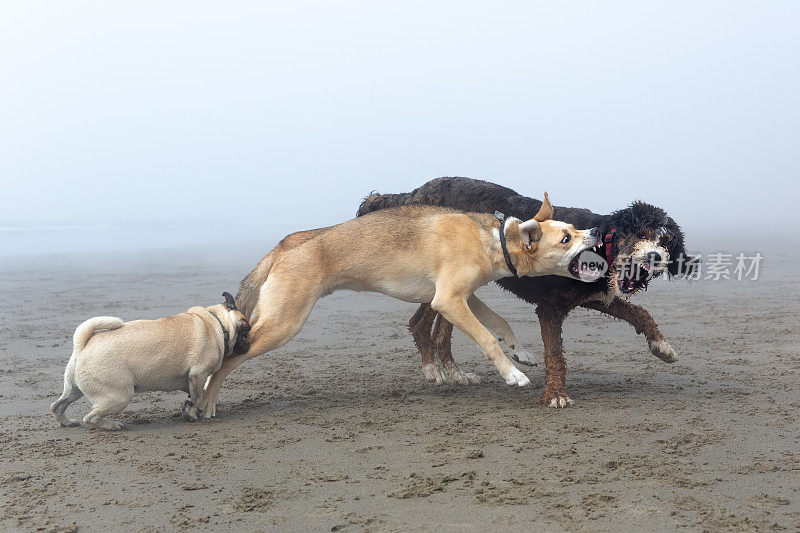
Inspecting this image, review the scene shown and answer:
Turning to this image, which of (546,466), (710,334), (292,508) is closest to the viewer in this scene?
(292,508)

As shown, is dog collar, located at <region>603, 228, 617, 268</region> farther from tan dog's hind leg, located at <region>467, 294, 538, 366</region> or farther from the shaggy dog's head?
tan dog's hind leg, located at <region>467, 294, 538, 366</region>

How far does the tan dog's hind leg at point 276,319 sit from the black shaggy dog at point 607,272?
6.07 ft

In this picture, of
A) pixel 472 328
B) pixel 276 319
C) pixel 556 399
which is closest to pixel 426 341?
pixel 472 328

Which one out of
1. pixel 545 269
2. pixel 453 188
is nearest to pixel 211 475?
pixel 545 269

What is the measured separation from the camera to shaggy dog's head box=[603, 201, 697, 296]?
19.7 feet

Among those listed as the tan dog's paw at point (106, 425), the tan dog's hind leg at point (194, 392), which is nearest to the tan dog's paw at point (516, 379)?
the tan dog's hind leg at point (194, 392)

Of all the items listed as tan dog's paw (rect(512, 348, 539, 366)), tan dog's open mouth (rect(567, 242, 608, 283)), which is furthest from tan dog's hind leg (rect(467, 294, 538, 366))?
tan dog's open mouth (rect(567, 242, 608, 283))

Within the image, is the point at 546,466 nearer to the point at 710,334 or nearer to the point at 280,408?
the point at 280,408

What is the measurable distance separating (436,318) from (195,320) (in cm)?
266

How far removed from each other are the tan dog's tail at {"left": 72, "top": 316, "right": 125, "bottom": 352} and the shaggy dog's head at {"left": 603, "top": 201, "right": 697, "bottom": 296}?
12.8 ft

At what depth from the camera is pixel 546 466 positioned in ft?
14.9

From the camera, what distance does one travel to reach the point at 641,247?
599 cm

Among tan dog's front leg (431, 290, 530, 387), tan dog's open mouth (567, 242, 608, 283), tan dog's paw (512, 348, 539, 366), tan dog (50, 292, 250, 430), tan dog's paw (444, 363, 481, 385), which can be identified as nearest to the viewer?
tan dog (50, 292, 250, 430)

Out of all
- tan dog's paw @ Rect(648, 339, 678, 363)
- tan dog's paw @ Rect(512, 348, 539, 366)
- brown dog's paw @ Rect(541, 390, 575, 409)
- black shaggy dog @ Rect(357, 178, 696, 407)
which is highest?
black shaggy dog @ Rect(357, 178, 696, 407)
